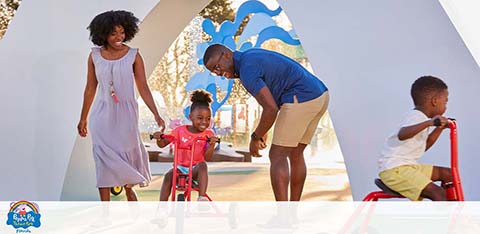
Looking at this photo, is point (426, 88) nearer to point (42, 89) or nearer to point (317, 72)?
point (317, 72)

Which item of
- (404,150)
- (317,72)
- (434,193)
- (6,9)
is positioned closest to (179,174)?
(317,72)

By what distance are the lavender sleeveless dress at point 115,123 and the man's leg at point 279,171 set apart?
43.1 inches

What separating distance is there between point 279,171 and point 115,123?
49.6 inches

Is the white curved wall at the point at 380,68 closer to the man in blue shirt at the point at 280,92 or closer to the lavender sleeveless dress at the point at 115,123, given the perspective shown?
the man in blue shirt at the point at 280,92

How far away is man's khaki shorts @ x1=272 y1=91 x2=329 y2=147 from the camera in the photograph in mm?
4559

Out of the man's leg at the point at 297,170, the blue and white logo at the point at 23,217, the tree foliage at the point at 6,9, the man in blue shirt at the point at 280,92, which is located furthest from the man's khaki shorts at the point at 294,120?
the tree foliage at the point at 6,9

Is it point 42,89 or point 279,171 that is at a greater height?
point 42,89

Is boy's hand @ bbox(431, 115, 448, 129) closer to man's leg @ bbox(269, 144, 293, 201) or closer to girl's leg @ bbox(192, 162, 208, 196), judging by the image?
man's leg @ bbox(269, 144, 293, 201)

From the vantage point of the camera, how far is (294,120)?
15.0 feet

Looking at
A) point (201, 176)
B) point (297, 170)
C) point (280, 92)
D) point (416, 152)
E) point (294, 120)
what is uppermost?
point (280, 92)

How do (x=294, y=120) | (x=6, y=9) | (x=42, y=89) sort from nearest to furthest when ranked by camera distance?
1. (x=294, y=120)
2. (x=42, y=89)
3. (x=6, y=9)

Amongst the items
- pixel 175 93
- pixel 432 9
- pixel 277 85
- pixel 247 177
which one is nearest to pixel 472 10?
pixel 432 9

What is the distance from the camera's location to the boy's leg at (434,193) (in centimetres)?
410

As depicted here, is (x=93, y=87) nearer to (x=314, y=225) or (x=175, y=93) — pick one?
(x=314, y=225)
